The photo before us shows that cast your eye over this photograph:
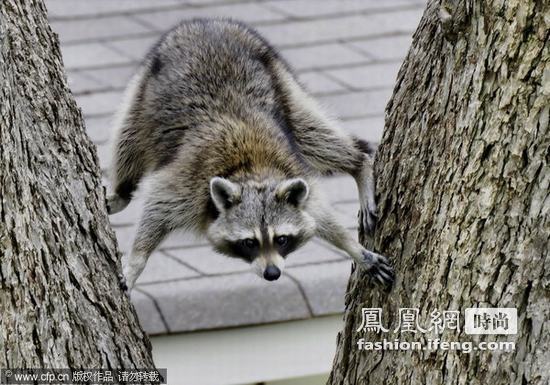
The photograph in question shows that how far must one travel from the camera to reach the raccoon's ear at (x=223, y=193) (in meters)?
5.05

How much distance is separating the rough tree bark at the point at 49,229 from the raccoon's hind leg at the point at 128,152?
1833 mm

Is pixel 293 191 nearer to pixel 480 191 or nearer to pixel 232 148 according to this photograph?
pixel 232 148

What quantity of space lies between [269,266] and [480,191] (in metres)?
1.70

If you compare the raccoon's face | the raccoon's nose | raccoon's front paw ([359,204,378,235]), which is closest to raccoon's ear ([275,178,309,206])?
the raccoon's face

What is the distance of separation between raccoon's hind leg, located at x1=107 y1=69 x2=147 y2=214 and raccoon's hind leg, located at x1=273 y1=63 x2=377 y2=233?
637mm

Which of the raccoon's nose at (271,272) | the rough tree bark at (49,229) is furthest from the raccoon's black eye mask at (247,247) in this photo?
the rough tree bark at (49,229)

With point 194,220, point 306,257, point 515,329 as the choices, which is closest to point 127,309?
point 515,329

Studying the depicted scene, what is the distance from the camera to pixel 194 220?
5359mm

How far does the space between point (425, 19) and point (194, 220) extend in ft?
5.72

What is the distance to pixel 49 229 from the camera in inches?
140

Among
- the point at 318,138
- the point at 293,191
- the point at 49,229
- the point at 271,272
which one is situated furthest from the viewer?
the point at 318,138

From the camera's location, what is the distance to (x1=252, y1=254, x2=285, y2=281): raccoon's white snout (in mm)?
5034

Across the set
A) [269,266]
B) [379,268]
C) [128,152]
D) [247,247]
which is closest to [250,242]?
[247,247]

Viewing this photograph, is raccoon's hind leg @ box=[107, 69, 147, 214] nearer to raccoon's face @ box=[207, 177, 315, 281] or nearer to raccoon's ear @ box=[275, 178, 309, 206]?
raccoon's face @ box=[207, 177, 315, 281]
